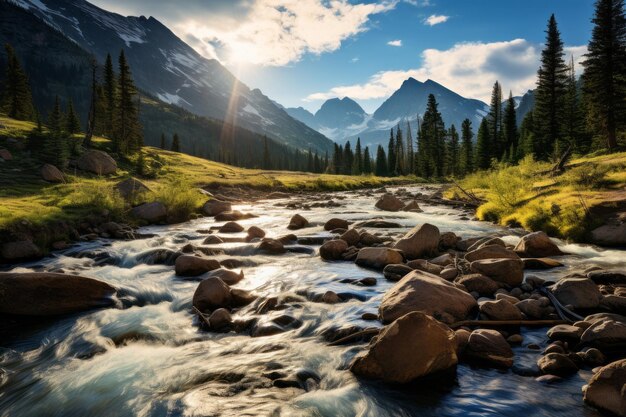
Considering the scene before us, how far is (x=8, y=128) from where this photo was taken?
115 ft

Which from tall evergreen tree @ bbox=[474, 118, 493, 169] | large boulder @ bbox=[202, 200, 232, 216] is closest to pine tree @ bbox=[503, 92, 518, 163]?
tall evergreen tree @ bbox=[474, 118, 493, 169]

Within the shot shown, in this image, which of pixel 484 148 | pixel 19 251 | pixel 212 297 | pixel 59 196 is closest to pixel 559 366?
pixel 212 297

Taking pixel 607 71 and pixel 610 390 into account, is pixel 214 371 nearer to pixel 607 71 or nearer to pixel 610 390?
pixel 610 390

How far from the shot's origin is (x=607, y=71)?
1558 inches

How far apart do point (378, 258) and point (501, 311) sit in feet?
14.4

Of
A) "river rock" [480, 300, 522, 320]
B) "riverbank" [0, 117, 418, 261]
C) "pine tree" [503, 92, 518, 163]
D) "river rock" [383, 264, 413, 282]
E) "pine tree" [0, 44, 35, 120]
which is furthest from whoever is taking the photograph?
"pine tree" [503, 92, 518, 163]

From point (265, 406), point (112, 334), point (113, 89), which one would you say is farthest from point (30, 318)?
point (113, 89)

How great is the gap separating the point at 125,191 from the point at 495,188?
73.1 ft

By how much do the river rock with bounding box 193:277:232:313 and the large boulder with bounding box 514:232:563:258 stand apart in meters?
8.94

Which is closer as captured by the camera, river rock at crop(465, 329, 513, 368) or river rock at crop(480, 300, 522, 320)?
river rock at crop(465, 329, 513, 368)

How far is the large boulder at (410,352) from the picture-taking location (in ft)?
16.1

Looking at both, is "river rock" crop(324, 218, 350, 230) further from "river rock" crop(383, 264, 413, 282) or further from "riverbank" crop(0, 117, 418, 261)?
"riverbank" crop(0, 117, 418, 261)

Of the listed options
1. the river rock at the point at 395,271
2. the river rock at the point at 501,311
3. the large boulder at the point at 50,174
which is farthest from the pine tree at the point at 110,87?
the river rock at the point at 501,311

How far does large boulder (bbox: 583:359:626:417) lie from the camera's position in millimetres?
3973
